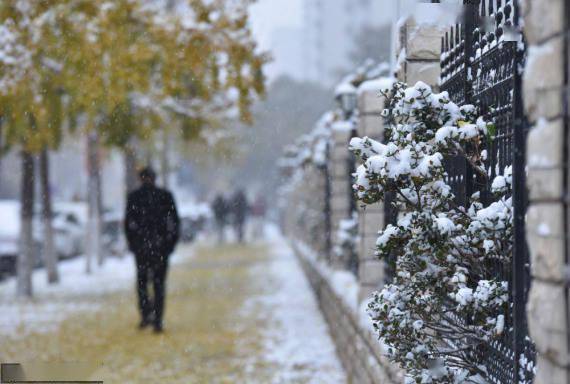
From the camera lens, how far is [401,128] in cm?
442

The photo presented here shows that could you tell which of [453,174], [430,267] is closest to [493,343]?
[430,267]

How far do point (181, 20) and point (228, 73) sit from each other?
0.93m

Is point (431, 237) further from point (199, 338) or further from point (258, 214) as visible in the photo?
point (258, 214)

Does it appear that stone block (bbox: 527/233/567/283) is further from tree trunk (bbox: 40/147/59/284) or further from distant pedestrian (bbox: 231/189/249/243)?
distant pedestrian (bbox: 231/189/249/243)

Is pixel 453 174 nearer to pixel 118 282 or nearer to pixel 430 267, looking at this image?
pixel 430 267

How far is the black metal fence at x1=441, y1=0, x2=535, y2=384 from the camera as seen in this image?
12.2 feet

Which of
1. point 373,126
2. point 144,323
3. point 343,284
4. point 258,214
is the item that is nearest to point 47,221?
point 144,323

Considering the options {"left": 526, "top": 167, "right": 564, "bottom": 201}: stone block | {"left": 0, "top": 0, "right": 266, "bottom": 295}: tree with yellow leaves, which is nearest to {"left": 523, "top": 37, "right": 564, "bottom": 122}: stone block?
{"left": 526, "top": 167, "right": 564, "bottom": 201}: stone block

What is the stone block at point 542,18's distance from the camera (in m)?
2.59

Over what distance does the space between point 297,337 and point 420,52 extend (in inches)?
208

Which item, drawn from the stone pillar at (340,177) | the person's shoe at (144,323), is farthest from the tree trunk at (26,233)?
the stone pillar at (340,177)

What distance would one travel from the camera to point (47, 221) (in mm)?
16781

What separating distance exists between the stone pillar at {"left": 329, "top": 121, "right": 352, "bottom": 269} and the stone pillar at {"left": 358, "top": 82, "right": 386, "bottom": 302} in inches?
91.2

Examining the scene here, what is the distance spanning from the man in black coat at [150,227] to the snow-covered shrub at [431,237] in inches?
272
